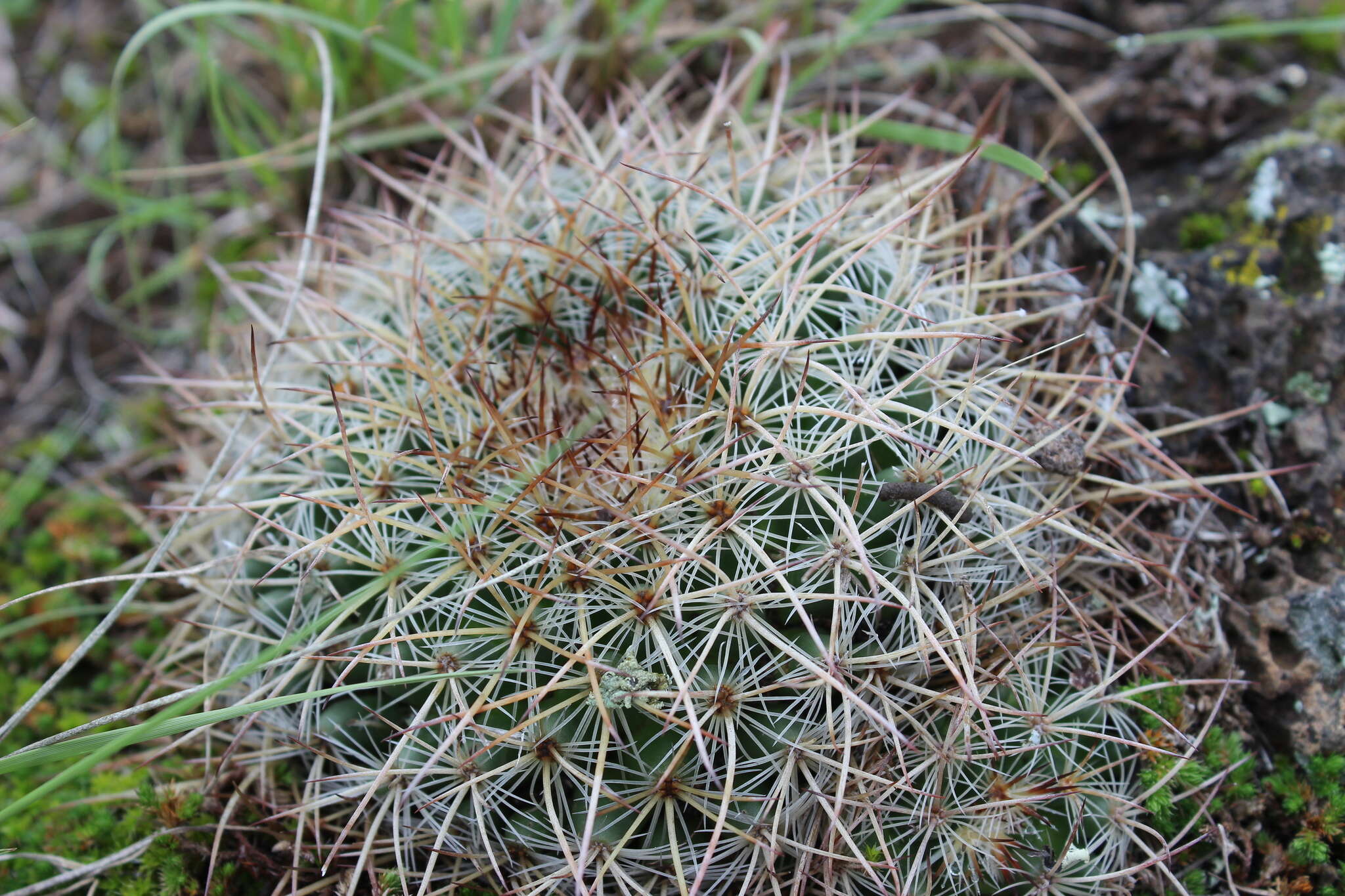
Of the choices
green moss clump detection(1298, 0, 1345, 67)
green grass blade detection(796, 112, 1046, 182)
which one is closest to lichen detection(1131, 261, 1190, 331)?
green grass blade detection(796, 112, 1046, 182)

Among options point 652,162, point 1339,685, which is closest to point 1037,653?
point 1339,685

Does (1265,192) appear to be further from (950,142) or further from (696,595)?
(696,595)

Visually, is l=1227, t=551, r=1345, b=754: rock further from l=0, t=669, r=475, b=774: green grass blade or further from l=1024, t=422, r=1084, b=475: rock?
l=0, t=669, r=475, b=774: green grass blade

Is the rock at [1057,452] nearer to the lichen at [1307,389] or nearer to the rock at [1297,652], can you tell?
the rock at [1297,652]

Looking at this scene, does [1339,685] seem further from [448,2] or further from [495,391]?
[448,2]

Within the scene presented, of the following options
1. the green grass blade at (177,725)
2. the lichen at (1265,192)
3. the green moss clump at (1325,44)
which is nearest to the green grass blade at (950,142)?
the lichen at (1265,192)

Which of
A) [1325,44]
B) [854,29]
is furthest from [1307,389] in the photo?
[854,29]
